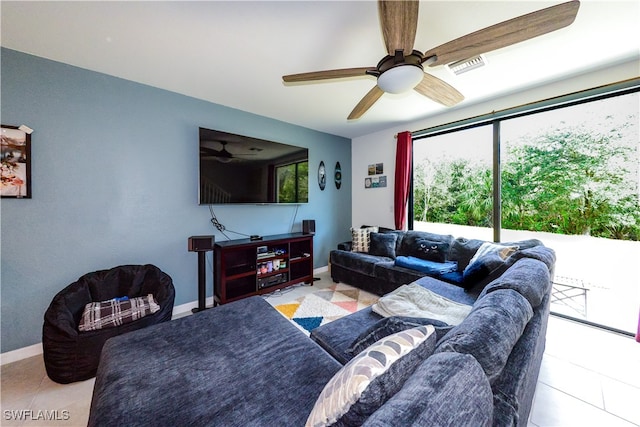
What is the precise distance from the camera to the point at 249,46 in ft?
6.06

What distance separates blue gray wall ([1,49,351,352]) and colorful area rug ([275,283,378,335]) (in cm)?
125

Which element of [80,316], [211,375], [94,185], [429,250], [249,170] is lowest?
[80,316]

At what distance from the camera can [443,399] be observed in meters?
0.53

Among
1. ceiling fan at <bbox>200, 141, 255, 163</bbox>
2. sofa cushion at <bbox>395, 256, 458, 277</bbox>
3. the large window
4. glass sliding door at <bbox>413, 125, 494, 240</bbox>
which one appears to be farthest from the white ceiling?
sofa cushion at <bbox>395, 256, 458, 277</bbox>

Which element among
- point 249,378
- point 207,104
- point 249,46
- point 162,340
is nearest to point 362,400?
point 249,378

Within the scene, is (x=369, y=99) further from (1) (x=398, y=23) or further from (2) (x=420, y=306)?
(2) (x=420, y=306)

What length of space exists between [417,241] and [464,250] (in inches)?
24.1

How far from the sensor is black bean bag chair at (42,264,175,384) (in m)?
1.61

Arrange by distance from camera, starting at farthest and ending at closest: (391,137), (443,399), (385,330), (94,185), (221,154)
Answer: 1. (391,137)
2. (221,154)
3. (94,185)
4. (385,330)
5. (443,399)

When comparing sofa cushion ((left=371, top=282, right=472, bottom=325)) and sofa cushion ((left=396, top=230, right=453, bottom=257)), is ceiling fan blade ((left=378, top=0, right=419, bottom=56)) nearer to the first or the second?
sofa cushion ((left=371, top=282, right=472, bottom=325))

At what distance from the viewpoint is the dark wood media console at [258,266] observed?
8.93 ft

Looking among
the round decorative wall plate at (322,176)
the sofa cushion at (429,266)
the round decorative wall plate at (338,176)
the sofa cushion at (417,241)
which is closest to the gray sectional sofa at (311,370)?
the sofa cushion at (429,266)

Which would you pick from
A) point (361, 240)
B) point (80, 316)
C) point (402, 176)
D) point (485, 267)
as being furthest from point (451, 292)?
point (80, 316)

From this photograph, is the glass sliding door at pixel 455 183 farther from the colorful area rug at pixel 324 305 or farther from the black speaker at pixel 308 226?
the black speaker at pixel 308 226
